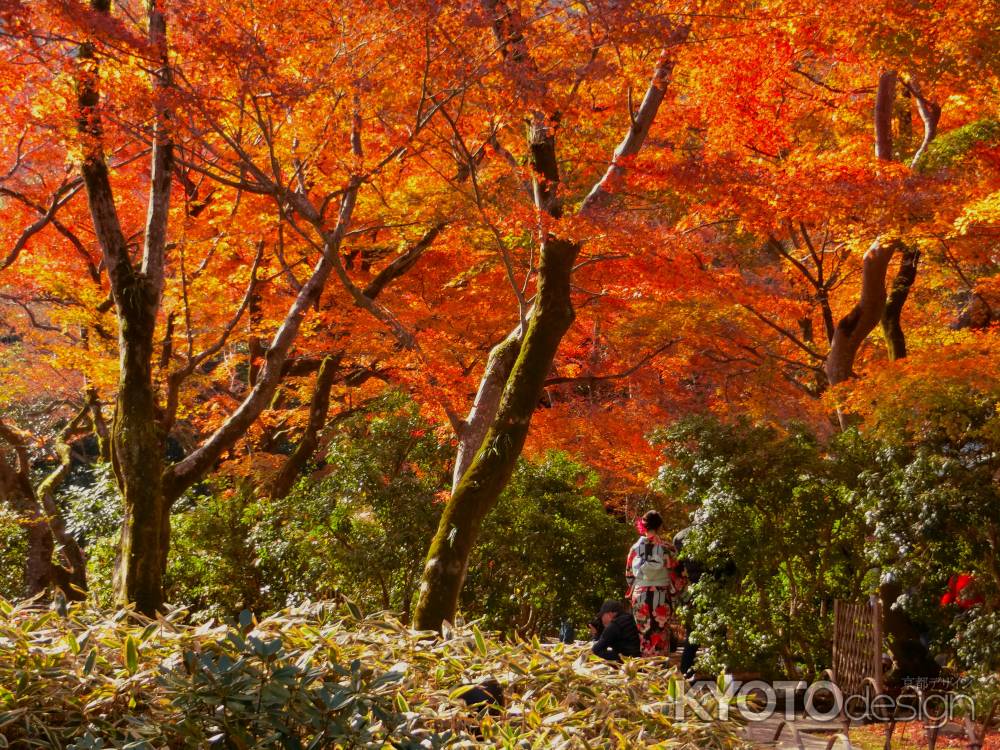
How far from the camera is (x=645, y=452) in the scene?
44.5 feet

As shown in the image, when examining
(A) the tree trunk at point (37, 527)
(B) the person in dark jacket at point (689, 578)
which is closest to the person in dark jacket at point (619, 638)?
(B) the person in dark jacket at point (689, 578)

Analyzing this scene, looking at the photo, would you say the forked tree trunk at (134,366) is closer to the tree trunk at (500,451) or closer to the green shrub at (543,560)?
the tree trunk at (500,451)

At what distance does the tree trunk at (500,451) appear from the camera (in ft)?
24.7

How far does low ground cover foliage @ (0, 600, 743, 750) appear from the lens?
2.45m

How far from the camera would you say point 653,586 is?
830cm

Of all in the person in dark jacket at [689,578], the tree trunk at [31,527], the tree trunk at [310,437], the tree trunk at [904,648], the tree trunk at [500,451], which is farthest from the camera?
the tree trunk at [310,437]

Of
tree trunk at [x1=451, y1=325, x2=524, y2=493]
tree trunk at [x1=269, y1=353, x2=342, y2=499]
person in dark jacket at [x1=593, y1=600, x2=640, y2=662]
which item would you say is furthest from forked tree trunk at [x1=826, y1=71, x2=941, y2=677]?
tree trunk at [x1=269, y1=353, x2=342, y2=499]

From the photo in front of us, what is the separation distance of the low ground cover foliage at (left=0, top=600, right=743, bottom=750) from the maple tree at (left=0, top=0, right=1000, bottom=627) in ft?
14.8

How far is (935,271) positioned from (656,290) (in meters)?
4.56

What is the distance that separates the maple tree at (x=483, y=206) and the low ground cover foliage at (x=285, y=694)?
4.51 metres

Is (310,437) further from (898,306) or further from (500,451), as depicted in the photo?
(898,306)

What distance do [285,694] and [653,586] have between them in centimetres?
622

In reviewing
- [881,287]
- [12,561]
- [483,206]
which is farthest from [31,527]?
[881,287]

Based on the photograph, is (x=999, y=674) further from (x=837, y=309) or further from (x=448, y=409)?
(x=837, y=309)
